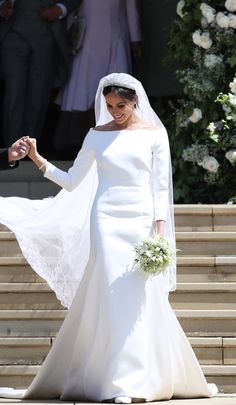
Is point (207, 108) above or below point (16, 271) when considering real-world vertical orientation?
above

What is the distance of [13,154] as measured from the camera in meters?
8.37

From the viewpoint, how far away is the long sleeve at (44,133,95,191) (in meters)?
8.52

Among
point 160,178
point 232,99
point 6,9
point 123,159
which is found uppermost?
point 6,9

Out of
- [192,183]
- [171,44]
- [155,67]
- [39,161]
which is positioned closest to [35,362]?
[39,161]

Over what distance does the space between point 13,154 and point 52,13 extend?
16.1 ft

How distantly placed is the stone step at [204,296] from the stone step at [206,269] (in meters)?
0.14

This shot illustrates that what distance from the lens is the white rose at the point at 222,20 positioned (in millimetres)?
11508

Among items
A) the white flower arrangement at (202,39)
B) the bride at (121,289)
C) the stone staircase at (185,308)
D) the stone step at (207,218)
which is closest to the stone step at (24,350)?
the stone staircase at (185,308)

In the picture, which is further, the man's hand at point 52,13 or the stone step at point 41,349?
the man's hand at point 52,13

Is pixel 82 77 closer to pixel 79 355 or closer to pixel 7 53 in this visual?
pixel 7 53

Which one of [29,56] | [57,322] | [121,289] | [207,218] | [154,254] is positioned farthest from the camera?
[29,56]

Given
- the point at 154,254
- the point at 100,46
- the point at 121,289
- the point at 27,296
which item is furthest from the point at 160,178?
the point at 100,46

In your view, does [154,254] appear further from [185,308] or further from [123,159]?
[185,308]

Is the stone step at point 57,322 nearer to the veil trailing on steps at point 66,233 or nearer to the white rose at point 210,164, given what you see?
the veil trailing on steps at point 66,233
